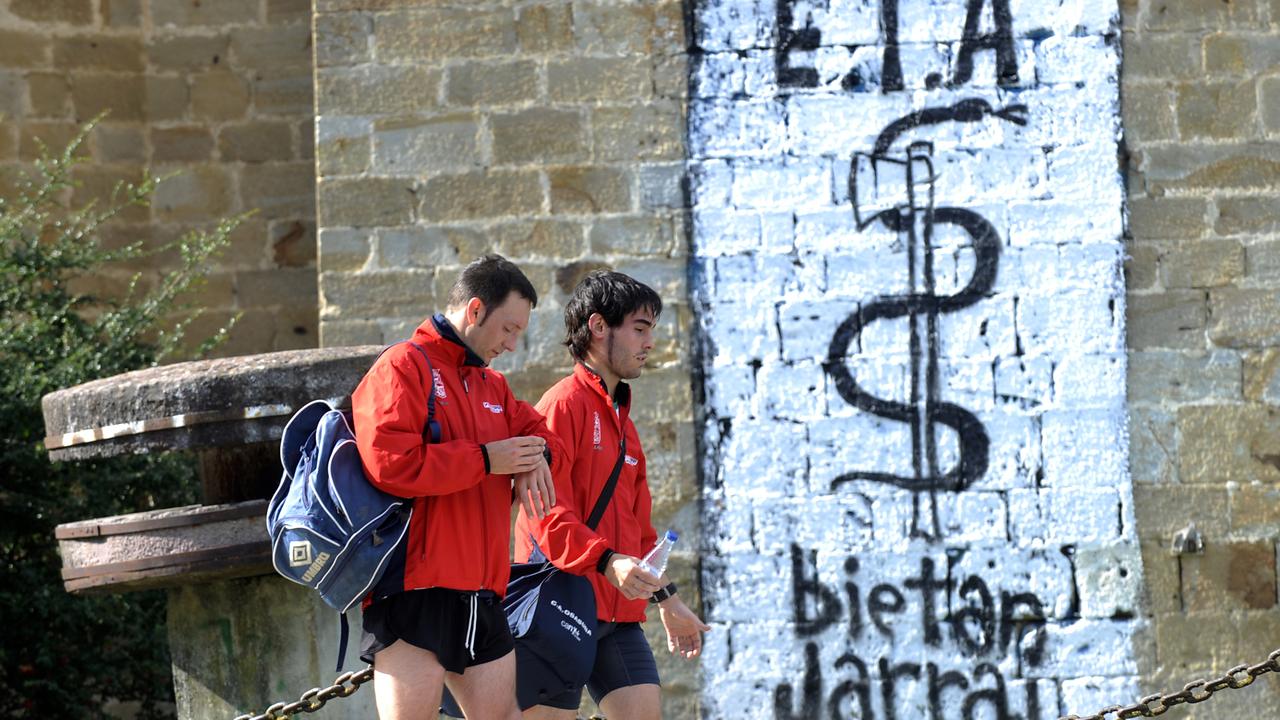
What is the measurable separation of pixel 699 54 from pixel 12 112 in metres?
3.76

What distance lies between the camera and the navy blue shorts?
405 cm

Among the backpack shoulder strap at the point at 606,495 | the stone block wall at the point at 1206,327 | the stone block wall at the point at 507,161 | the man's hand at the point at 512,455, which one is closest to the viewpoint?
the man's hand at the point at 512,455

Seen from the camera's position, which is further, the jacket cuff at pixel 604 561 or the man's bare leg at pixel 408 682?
the jacket cuff at pixel 604 561

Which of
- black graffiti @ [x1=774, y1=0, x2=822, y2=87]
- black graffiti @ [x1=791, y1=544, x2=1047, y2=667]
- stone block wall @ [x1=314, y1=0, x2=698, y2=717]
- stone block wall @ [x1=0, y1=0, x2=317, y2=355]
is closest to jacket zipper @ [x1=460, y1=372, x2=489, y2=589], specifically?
stone block wall @ [x1=314, y1=0, x2=698, y2=717]

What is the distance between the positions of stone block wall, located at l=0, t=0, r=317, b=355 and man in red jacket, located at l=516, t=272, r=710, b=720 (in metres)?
4.25

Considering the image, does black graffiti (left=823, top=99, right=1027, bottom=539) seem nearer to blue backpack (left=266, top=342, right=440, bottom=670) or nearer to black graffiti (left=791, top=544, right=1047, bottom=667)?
black graffiti (left=791, top=544, right=1047, bottom=667)

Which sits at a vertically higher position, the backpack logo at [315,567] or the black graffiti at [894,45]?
the black graffiti at [894,45]

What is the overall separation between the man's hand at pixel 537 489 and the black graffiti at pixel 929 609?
248 centimetres

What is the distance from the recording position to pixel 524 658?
4.03 metres

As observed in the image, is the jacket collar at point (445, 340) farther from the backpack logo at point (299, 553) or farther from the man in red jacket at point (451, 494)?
the backpack logo at point (299, 553)

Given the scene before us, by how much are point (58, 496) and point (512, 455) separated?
3482 mm

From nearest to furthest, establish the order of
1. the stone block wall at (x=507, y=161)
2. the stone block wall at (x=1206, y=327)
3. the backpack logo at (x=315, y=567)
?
the backpack logo at (x=315, y=567)
the stone block wall at (x=1206, y=327)
the stone block wall at (x=507, y=161)

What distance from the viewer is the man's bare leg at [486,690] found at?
3.79 meters

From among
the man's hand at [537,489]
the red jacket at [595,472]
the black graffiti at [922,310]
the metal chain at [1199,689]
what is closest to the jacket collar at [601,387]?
the red jacket at [595,472]
